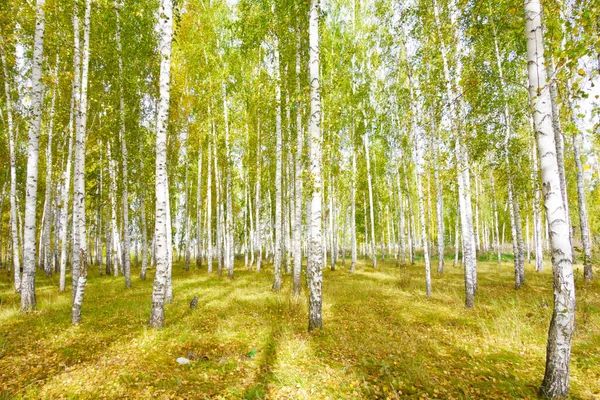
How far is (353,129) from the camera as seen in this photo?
2027 centimetres

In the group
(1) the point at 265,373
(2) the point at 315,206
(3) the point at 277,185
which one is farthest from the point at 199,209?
(1) the point at 265,373

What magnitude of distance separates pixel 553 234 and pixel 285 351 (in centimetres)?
521

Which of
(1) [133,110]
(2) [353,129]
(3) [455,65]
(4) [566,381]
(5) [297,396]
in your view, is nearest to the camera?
(4) [566,381]

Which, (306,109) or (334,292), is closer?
(334,292)

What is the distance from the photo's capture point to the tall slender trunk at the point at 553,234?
12.6 feet

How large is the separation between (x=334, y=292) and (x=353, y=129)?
1273cm

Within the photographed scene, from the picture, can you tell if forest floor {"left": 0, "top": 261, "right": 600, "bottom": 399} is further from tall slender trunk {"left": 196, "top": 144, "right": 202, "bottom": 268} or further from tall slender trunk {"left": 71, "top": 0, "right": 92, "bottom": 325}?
tall slender trunk {"left": 196, "top": 144, "right": 202, "bottom": 268}

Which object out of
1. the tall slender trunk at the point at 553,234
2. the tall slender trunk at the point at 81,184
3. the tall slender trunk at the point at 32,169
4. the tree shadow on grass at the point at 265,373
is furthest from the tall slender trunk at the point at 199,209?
the tall slender trunk at the point at 553,234

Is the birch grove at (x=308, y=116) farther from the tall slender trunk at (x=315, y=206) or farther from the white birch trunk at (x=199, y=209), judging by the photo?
the white birch trunk at (x=199, y=209)

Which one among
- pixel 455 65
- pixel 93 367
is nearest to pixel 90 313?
pixel 93 367

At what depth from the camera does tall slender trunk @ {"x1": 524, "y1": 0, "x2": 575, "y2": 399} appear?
12.6ft

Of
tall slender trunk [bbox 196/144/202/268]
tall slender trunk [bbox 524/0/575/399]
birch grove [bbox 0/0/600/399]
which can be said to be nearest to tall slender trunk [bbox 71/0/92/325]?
birch grove [bbox 0/0/600/399]

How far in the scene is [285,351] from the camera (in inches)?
232

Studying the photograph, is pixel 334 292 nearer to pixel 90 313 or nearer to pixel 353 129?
pixel 90 313
